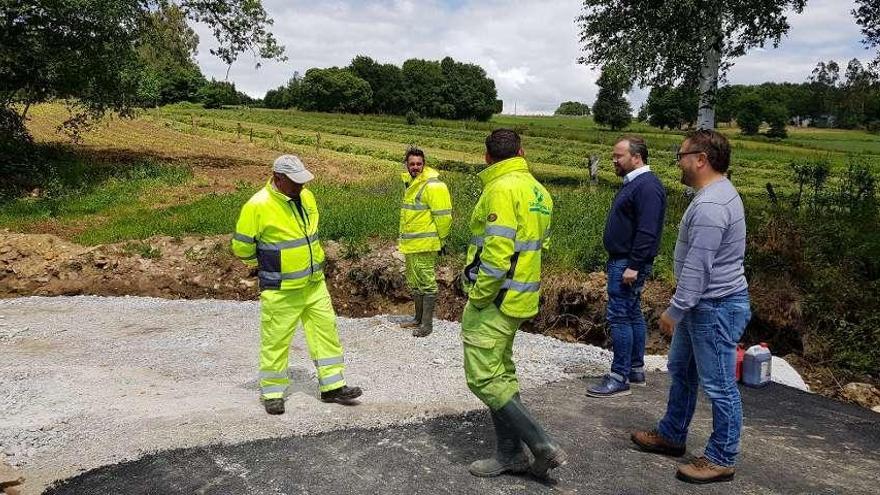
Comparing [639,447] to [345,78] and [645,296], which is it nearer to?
[645,296]

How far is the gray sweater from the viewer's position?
4.19 meters

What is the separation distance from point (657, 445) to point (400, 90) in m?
104

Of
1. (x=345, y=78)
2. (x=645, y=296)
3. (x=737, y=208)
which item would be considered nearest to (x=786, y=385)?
(x=645, y=296)

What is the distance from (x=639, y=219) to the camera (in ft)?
19.0

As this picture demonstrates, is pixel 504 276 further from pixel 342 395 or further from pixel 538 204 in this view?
pixel 342 395

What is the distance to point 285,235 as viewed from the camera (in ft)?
18.3

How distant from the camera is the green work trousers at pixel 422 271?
812 cm

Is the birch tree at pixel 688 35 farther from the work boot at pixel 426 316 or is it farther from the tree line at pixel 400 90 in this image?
the tree line at pixel 400 90

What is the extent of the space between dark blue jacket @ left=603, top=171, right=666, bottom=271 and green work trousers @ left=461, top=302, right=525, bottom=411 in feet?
6.28

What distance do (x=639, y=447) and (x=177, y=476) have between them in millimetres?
3481

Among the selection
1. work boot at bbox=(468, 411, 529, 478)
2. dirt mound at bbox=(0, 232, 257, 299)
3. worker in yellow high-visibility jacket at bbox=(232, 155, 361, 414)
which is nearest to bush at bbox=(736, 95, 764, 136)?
dirt mound at bbox=(0, 232, 257, 299)

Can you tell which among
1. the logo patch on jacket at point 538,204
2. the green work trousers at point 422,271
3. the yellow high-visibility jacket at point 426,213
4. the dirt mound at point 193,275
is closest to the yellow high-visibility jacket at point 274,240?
the logo patch on jacket at point 538,204

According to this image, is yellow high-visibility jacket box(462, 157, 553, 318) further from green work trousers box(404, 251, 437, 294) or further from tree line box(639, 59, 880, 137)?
tree line box(639, 59, 880, 137)

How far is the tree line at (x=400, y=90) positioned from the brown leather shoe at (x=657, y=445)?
93.2 m
